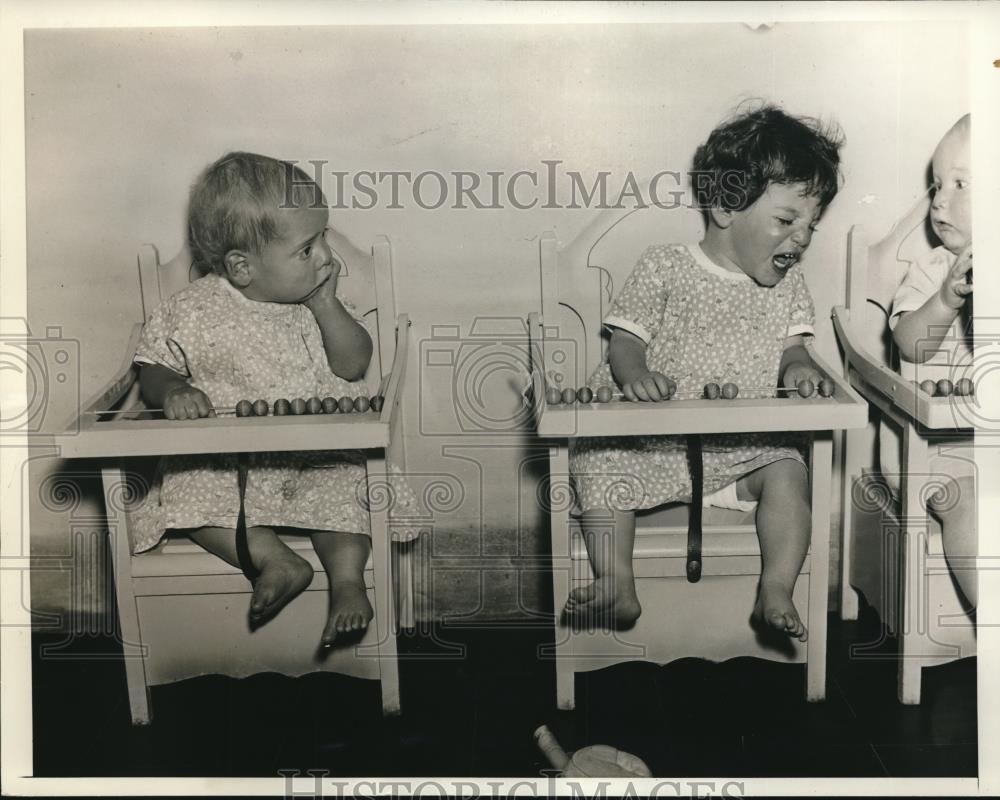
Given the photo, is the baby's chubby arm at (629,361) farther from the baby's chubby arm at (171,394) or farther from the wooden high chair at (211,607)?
the baby's chubby arm at (171,394)

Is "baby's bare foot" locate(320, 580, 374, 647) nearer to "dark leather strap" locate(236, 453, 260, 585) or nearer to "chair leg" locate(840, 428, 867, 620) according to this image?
"dark leather strap" locate(236, 453, 260, 585)

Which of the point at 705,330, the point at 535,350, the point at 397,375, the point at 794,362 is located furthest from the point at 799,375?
the point at 397,375

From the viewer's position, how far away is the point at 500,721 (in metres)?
1.55

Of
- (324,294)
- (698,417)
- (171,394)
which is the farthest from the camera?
(324,294)

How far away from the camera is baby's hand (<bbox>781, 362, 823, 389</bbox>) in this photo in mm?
1546

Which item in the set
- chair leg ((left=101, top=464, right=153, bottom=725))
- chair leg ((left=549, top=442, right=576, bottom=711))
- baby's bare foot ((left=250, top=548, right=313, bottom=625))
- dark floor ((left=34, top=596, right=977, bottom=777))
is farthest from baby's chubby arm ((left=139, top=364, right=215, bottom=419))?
chair leg ((left=549, top=442, right=576, bottom=711))

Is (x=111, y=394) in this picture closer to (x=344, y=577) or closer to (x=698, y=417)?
(x=344, y=577)

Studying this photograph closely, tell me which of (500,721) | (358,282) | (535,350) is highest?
(358,282)

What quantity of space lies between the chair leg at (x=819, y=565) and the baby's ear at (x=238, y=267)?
83 centimetres

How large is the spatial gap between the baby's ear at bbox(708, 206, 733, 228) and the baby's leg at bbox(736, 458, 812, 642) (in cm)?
35

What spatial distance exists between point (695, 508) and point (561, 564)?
8.1 inches

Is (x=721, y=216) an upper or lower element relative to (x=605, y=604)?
upper

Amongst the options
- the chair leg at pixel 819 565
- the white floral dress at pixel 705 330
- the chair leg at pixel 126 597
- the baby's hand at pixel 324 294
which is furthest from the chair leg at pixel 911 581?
the chair leg at pixel 126 597

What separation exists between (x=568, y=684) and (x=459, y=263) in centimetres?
63
